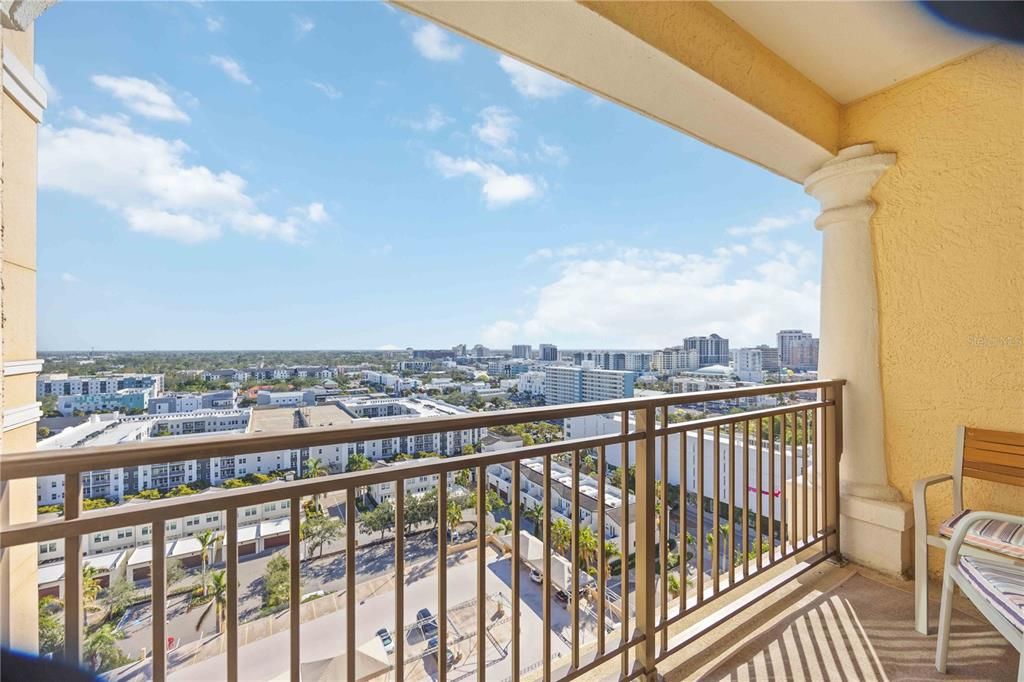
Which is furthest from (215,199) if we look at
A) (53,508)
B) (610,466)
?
(610,466)

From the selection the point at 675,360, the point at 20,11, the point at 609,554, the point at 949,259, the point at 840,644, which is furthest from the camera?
the point at 675,360

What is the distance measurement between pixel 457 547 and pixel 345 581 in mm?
450

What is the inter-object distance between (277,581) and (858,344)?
117 inches

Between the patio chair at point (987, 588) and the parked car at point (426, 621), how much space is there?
1.74 metres

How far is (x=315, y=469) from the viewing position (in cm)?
101

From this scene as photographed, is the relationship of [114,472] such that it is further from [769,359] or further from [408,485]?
[769,359]

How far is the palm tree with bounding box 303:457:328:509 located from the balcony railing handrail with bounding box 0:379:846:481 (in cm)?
10

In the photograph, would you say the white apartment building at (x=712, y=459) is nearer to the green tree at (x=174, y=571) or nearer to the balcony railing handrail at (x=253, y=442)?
the balcony railing handrail at (x=253, y=442)

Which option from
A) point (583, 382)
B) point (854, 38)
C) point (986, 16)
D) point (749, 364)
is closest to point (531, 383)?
point (583, 382)

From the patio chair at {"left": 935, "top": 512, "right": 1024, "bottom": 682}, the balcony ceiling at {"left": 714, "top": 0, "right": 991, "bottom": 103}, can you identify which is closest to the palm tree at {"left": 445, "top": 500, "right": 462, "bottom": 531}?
the patio chair at {"left": 935, "top": 512, "right": 1024, "bottom": 682}

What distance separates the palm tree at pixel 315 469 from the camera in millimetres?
993

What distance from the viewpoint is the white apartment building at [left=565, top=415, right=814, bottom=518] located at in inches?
56.3

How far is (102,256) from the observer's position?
105 inches

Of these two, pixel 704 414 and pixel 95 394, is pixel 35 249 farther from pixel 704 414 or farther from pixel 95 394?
pixel 704 414
